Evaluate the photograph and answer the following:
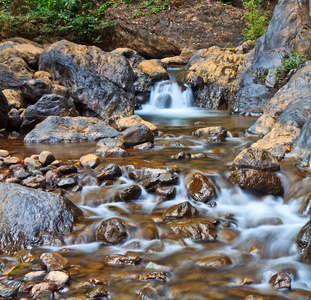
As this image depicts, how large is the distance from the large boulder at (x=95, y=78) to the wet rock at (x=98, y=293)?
25.0 ft

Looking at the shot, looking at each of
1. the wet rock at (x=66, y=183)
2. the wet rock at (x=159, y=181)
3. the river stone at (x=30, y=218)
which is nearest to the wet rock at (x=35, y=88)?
the wet rock at (x=66, y=183)

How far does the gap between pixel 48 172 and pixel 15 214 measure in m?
1.61

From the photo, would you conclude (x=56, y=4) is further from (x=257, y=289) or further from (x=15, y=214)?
(x=257, y=289)

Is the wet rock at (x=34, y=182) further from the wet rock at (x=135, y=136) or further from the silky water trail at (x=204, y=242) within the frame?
the wet rock at (x=135, y=136)

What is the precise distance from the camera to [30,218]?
3588 mm

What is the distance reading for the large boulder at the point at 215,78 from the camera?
41.8ft

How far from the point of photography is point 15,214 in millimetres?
3570

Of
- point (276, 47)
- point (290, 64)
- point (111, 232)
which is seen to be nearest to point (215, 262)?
point (111, 232)

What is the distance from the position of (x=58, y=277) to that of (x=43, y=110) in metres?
6.48

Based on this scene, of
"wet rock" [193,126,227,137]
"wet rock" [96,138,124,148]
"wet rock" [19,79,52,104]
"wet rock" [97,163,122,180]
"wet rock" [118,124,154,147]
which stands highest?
"wet rock" [19,79,52,104]

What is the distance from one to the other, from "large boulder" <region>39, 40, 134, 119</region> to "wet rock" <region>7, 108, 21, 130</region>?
1994 millimetres

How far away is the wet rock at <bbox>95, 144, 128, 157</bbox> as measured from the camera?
6.37 m

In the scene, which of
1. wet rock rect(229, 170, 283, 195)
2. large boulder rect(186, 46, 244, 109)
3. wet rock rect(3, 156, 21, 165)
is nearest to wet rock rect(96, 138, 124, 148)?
wet rock rect(3, 156, 21, 165)

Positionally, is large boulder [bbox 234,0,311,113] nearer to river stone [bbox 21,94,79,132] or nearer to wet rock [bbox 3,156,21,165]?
river stone [bbox 21,94,79,132]
